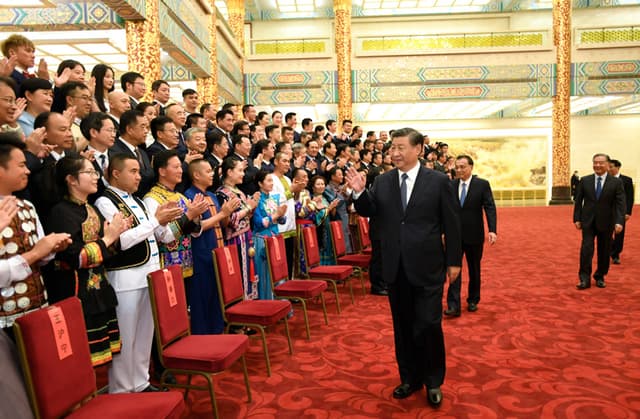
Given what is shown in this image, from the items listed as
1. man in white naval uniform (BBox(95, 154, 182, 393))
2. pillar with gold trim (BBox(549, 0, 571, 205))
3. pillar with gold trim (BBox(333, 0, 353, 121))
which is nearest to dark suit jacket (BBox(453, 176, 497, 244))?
man in white naval uniform (BBox(95, 154, 182, 393))

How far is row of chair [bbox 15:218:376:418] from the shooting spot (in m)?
1.62

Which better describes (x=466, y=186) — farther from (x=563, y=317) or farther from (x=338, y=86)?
(x=338, y=86)

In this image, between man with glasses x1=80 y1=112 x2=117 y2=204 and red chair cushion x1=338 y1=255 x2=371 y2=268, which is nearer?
man with glasses x1=80 y1=112 x2=117 y2=204

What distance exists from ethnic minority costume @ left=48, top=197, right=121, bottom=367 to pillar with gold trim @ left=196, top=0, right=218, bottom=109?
8637mm

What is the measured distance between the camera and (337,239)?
5.02 m

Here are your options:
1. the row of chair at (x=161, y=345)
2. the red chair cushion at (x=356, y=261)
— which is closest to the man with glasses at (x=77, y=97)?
the row of chair at (x=161, y=345)

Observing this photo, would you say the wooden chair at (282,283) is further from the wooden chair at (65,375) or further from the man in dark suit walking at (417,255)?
the wooden chair at (65,375)

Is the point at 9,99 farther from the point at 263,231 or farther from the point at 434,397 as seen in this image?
the point at 434,397

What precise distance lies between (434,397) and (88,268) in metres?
1.78

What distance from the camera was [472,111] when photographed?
672 inches

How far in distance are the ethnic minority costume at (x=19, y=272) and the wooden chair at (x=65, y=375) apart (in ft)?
0.68

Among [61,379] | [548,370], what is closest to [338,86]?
[548,370]

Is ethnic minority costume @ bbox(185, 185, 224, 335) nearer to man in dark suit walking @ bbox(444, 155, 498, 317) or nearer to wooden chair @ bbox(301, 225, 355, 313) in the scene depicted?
wooden chair @ bbox(301, 225, 355, 313)

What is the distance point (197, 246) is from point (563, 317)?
296cm
